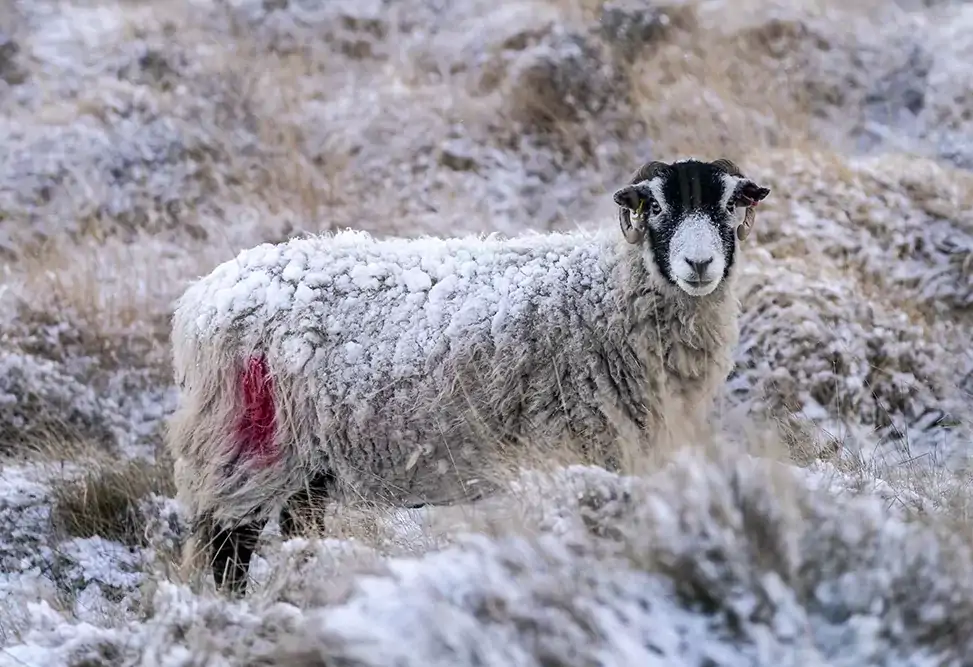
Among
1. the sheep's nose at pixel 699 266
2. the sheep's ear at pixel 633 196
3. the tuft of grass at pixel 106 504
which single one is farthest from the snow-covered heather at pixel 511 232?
the sheep's ear at pixel 633 196

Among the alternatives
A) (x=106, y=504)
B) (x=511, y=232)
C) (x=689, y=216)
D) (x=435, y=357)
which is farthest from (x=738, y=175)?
(x=511, y=232)

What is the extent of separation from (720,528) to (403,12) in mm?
11479

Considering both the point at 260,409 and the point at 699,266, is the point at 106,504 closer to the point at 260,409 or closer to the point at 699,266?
the point at 260,409

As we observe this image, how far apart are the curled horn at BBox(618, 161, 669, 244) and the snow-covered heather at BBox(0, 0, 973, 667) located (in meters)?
0.93

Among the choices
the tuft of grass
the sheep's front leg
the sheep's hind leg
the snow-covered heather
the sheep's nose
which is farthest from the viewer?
the tuft of grass

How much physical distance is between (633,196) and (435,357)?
3.49ft

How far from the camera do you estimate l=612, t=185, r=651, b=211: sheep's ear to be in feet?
13.5

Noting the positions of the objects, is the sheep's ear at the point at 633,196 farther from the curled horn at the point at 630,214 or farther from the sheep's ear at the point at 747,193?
the sheep's ear at the point at 747,193

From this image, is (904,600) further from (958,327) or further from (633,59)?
(633,59)

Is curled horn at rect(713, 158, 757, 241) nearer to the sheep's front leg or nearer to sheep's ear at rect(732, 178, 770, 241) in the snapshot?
sheep's ear at rect(732, 178, 770, 241)

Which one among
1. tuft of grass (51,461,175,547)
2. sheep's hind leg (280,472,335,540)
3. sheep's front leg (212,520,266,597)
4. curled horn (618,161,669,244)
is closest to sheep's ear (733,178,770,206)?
curled horn (618,161,669,244)

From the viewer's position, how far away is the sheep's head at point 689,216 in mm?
3943

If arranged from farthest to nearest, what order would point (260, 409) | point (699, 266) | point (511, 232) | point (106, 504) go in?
point (511, 232), point (106, 504), point (260, 409), point (699, 266)

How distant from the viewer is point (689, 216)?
401 cm
